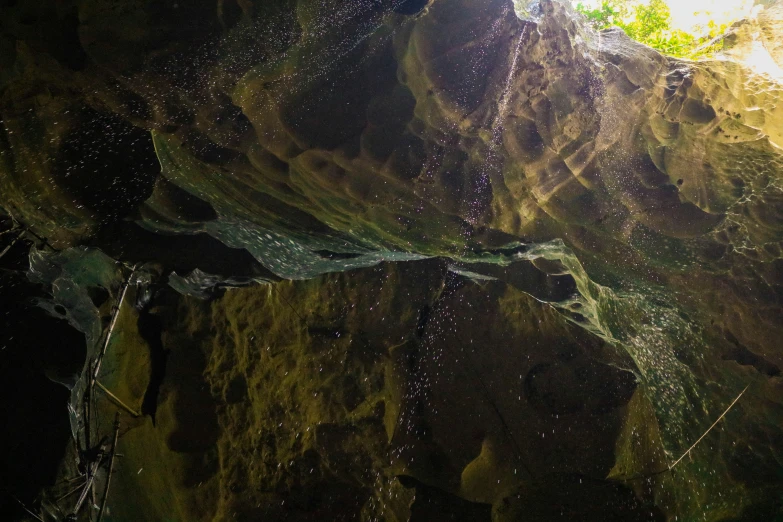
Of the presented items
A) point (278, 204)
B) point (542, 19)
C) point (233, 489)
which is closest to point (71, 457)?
point (233, 489)

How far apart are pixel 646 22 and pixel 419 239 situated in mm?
8745

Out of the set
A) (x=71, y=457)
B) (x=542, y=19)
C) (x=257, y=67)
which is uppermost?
(x=542, y=19)

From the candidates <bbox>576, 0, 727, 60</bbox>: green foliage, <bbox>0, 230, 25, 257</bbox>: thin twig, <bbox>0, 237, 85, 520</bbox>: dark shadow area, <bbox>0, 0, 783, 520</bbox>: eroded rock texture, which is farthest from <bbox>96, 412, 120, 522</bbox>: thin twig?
<bbox>576, 0, 727, 60</bbox>: green foliage

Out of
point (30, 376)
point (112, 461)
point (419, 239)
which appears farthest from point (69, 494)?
point (419, 239)

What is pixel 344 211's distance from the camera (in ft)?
11.9

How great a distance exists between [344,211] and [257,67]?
118 centimetres

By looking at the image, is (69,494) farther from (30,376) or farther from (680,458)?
(680,458)

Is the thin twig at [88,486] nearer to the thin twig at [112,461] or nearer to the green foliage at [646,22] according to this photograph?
the thin twig at [112,461]

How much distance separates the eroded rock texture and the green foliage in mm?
5376

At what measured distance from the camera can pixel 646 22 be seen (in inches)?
368

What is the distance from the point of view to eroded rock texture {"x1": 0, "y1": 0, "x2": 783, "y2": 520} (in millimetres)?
3213

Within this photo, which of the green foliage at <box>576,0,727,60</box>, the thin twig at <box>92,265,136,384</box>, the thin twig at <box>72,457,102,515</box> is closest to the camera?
the thin twig at <box>72,457,102,515</box>

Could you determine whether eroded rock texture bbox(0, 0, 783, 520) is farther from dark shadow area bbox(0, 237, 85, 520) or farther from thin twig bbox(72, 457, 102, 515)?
dark shadow area bbox(0, 237, 85, 520)

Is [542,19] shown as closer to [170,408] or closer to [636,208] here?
[636,208]
